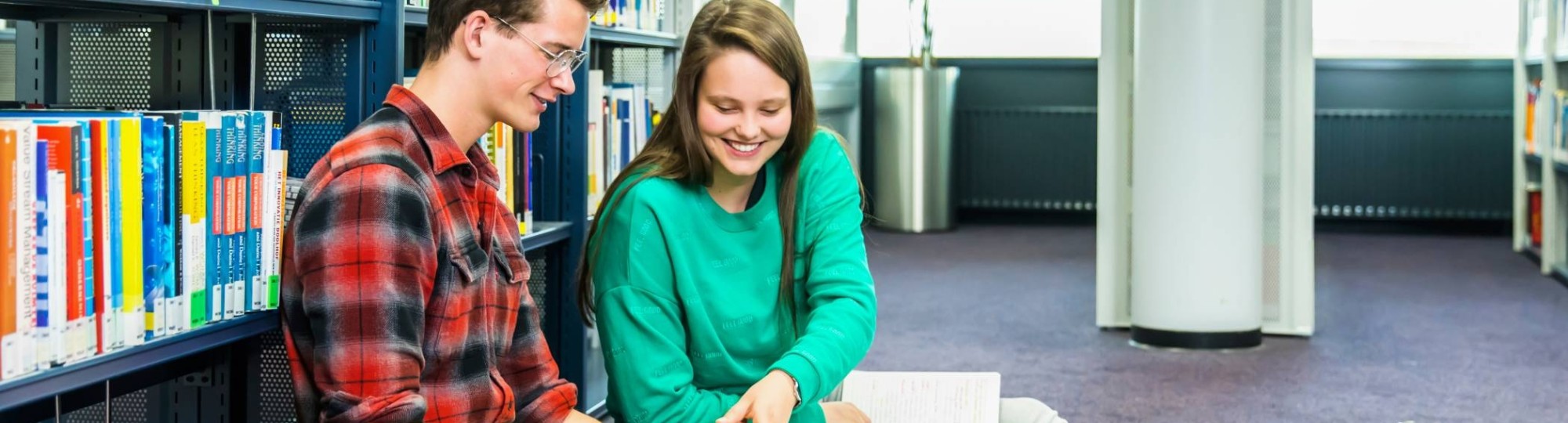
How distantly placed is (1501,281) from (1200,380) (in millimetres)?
2220

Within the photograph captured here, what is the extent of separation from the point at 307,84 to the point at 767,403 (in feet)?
2.34

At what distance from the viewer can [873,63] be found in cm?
727

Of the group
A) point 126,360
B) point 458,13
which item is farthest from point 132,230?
point 458,13

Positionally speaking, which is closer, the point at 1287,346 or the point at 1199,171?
the point at 1199,171

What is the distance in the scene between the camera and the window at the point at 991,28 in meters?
7.11

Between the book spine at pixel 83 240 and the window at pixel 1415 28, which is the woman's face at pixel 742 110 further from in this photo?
the window at pixel 1415 28

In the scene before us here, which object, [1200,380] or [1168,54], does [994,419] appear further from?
[1168,54]

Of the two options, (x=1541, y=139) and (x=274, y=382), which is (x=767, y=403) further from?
(x=1541, y=139)

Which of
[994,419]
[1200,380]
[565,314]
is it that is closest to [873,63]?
[1200,380]

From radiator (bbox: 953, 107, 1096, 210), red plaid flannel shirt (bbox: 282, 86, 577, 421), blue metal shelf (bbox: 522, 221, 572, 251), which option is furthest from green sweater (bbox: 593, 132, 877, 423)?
radiator (bbox: 953, 107, 1096, 210)

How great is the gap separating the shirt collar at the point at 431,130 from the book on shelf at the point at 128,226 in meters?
0.21

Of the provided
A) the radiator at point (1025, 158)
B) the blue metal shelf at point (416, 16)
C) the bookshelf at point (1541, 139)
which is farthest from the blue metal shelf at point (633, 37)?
the radiator at point (1025, 158)

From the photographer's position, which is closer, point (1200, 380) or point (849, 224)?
point (849, 224)

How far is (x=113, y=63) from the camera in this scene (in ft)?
5.71
